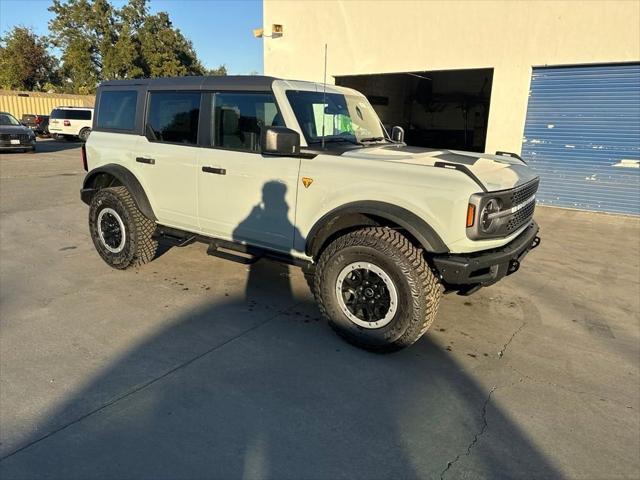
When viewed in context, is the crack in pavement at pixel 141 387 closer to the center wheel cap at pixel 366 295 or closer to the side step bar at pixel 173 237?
the center wheel cap at pixel 366 295

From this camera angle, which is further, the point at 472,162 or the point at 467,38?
the point at 467,38

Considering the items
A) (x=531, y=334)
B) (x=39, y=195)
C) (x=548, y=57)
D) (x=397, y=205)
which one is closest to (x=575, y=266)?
(x=531, y=334)

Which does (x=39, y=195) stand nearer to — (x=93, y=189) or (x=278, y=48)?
(x=93, y=189)

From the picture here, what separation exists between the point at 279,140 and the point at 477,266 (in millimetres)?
1747

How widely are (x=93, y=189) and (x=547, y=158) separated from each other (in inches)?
374

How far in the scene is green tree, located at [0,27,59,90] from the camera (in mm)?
44719

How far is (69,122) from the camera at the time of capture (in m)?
25.9

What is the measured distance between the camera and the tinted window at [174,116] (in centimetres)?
456

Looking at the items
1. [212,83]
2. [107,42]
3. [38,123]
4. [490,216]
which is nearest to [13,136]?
[38,123]

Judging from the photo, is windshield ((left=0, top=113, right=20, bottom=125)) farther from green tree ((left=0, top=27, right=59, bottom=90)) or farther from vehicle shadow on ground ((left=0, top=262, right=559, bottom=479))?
green tree ((left=0, top=27, right=59, bottom=90))

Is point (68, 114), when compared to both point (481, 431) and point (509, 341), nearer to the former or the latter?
point (509, 341)

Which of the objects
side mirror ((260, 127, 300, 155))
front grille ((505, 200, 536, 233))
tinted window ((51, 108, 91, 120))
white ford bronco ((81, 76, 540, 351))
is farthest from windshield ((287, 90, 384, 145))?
tinted window ((51, 108, 91, 120))

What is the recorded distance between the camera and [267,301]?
457cm

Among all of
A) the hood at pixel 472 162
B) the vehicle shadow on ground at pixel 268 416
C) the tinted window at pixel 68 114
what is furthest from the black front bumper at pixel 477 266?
the tinted window at pixel 68 114
